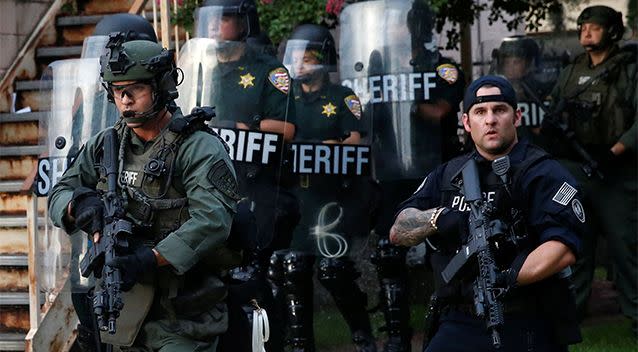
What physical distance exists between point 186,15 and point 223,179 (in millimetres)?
4415

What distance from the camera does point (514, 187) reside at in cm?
590

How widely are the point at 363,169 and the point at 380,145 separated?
23 centimetres

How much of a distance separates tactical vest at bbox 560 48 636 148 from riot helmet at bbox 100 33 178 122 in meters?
4.45

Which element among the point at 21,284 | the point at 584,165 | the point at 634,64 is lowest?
the point at 21,284

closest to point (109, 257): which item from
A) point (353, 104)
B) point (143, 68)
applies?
point (143, 68)

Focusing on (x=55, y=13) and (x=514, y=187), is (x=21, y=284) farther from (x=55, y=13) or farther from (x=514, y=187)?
(x=514, y=187)

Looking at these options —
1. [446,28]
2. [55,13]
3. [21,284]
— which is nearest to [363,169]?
[21,284]

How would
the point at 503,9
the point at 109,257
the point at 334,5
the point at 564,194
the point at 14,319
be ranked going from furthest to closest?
the point at 503,9 → the point at 14,319 → the point at 334,5 → the point at 564,194 → the point at 109,257

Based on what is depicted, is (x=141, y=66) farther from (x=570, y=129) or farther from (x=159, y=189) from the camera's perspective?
(x=570, y=129)

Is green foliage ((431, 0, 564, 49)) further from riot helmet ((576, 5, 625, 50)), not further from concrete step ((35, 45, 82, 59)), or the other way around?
concrete step ((35, 45, 82, 59))

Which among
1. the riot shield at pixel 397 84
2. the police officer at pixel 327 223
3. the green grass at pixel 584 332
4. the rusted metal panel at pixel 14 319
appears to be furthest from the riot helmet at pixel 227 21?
the rusted metal panel at pixel 14 319

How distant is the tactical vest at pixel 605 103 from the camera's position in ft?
32.4

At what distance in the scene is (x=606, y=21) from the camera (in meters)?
9.85

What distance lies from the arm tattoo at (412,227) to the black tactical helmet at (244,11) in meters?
2.61
